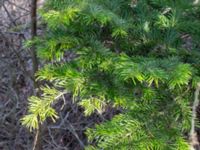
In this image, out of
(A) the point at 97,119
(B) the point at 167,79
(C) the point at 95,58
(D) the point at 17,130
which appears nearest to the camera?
(B) the point at 167,79

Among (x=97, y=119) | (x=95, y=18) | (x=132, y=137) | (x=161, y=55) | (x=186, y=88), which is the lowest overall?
(x=97, y=119)

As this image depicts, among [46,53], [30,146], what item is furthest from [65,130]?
[46,53]

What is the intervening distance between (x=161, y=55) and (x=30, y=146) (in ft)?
6.39

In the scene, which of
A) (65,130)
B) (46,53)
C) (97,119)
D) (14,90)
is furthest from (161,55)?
(14,90)

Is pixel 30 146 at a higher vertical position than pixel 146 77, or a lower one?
lower

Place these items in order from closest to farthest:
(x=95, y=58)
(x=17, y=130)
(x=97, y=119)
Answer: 1. (x=95, y=58)
2. (x=97, y=119)
3. (x=17, y=130)

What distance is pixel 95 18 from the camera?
1277 millimetres

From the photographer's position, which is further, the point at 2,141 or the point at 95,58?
the point at 2,141

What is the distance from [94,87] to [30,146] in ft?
6.42

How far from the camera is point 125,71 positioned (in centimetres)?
113

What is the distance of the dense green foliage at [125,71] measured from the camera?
46.1 inches

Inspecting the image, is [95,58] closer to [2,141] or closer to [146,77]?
[146,77]

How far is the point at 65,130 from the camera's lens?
3.09m

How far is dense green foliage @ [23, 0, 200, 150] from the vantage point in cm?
117
